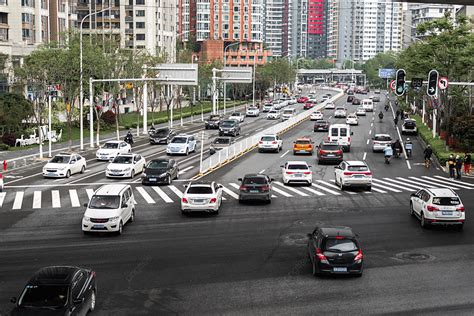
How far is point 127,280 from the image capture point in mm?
20516

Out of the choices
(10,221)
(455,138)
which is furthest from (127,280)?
(455,138)

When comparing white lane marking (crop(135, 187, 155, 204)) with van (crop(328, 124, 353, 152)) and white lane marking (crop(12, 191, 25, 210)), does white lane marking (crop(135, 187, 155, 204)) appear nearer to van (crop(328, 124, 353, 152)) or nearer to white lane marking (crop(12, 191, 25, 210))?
white lane marking (crop(12, 191, 25, 210))

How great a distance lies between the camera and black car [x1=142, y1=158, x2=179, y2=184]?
40.5m

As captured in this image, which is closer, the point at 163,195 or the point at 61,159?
the point at 163,195

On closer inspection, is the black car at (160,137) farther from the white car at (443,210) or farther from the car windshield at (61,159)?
the white car at (443,210)

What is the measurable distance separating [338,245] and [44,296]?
908cm

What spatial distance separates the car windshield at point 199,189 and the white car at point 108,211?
141 inches

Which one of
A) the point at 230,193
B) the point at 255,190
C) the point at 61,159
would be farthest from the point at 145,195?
the point at 61,159

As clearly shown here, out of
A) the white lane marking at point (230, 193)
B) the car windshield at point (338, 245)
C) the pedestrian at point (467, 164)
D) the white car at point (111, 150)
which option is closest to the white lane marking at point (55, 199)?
the white lane marking at point (230, 193)

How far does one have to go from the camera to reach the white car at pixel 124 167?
43062mm

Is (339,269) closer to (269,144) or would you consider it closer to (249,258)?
(249,258)

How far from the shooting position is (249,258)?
76.3 feet

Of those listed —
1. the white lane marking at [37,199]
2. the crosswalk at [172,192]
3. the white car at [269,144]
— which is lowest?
the crosswalk at [172,192]

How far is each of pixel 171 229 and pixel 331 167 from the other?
2423 centimetres
